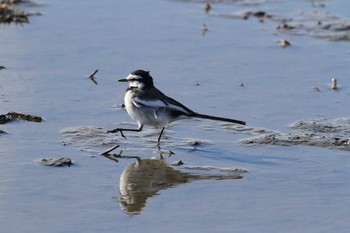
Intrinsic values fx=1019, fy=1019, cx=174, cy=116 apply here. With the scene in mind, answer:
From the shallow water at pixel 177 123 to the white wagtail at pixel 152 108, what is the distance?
7.9 inches

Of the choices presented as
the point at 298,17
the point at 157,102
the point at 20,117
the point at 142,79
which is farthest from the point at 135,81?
the point at 298,17

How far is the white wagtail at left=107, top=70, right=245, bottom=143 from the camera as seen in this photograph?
396 inches

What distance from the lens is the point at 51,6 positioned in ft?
50.4

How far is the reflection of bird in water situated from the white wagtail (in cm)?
73

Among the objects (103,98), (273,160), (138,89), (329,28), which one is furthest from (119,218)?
(329,28)

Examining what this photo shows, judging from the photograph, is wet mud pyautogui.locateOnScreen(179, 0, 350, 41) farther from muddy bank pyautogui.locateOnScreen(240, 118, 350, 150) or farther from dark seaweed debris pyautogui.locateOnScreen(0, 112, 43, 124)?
dark seaweed debris pyautogui.locateOnScreen(0, 112, 43, 124)

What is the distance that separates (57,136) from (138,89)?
3.31 feet

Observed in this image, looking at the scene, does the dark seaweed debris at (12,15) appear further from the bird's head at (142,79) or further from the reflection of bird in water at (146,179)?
the reflection of bird in water at (146,179)

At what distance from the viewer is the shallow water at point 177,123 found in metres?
7.96

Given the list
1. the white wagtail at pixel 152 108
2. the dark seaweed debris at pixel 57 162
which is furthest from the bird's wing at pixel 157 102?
the dark seaweed debris at pixel 57 162

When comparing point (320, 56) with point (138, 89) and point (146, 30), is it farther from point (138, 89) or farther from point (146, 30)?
point (138, 89)

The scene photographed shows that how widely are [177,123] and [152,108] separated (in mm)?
670

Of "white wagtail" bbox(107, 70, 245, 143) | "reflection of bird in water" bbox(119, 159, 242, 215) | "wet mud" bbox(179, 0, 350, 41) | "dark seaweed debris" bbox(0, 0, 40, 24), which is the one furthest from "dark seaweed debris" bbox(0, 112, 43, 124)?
"wet mud" bbox(179, 0, 350, 41)

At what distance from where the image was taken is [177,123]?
1080 cm
